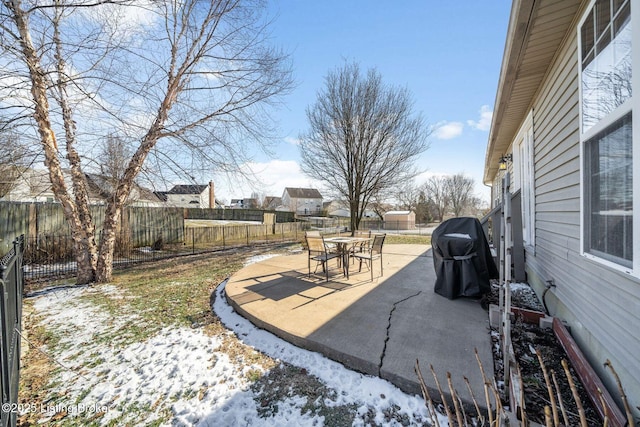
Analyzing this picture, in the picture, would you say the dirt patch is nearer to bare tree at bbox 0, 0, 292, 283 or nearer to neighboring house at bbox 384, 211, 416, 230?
bare tree at bbox 0, 0, 292, 283

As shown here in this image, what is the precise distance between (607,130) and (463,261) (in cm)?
243

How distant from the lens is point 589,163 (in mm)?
2314

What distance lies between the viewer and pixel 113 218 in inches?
A: 235

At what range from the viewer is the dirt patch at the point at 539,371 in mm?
1921

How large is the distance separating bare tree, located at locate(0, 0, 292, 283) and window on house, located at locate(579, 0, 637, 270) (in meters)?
6.16

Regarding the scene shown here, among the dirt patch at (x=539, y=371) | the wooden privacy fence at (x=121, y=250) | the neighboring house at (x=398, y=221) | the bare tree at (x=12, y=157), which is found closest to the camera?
the dirt patch at (x=539, y=371)

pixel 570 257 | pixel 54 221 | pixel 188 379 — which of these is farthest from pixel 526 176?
pixel 54 221

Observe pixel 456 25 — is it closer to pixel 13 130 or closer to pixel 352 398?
pixel 352 398

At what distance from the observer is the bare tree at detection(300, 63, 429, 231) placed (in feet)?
39.4

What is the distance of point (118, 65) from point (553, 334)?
8.29 metres

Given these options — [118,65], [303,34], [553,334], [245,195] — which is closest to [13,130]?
[118,65]

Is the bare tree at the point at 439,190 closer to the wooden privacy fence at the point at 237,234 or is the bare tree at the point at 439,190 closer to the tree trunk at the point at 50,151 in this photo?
the wooden privacy fence at the point at 237,234

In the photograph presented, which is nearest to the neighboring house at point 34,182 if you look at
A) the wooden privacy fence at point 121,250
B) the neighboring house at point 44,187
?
the neighboring house at point 44,187

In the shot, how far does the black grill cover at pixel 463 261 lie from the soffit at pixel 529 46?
2.20 m
